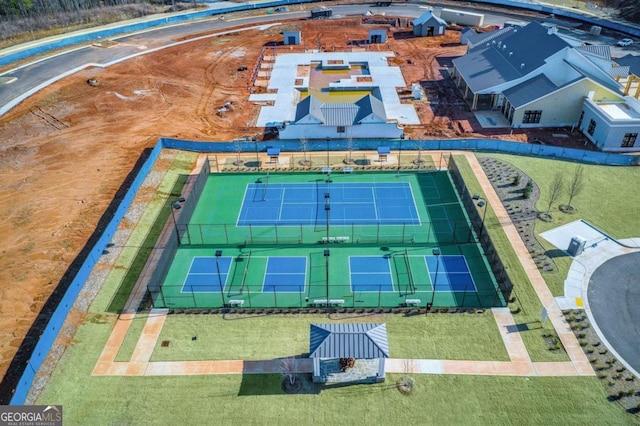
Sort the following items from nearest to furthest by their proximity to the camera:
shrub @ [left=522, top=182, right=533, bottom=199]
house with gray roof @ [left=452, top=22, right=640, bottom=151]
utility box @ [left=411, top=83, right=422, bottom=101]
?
shrub @ [left=522, top=182, right=533, bottom=199]
house with gray roof @ [left=452, top=22, right=640, bottom=151]
utility box @ [left=411, top=83, right=422, bottom=101]

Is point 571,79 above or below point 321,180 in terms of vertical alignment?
above

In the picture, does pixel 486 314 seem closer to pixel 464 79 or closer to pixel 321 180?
pixel 321 180

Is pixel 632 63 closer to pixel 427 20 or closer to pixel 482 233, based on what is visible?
pixel 427 20

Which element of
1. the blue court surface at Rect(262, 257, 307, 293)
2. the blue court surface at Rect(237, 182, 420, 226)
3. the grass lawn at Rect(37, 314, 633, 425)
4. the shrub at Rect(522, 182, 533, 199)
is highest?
the shrub at Rect(522, 182, 533, 199)

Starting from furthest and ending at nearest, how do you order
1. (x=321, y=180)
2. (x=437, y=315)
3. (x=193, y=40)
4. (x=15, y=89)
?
(x=193, y=40), (x=15, y=89), (x=321, y=180), (x=437, y=315)

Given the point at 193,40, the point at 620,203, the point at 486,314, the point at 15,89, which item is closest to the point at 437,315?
the point at 486,314

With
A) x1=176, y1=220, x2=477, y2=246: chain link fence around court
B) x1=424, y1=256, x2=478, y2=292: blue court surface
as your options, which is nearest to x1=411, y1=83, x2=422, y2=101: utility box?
x1=176, y1=220, x2=477, y2=246: chain link fence around court

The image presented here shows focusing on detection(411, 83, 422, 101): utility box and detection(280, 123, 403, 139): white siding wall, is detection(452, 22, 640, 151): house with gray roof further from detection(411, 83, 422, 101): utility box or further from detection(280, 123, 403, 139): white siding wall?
detection(280, 123, 403, 139): white siding wall

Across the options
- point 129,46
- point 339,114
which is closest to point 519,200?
point 339,114
